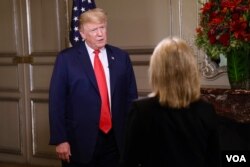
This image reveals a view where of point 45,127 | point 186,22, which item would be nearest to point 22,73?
point 45,127

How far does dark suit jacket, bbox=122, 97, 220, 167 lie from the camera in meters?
1.69

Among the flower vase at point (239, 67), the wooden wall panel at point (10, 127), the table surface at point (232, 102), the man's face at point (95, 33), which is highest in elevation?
the man's face at point (95, 33)

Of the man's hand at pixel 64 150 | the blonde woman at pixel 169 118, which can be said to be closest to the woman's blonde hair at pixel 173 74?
the blonde woman at pixel 169 118

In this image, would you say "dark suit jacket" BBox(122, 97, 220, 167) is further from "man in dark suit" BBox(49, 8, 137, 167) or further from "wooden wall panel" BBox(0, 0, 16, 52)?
"wooden wall panel" BBox(0, 0, 16, 52)

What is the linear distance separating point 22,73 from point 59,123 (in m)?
2.29

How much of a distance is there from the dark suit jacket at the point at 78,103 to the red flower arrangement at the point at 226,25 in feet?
2.33

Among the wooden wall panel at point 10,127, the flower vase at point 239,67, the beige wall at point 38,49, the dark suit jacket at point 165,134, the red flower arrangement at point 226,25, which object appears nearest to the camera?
the dark suit jacket at point 165,134

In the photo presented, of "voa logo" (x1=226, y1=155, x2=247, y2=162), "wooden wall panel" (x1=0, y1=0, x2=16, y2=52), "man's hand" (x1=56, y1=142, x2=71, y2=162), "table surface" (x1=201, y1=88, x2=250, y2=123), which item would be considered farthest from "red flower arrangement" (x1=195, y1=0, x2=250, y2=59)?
"wooden wall panel" (x1=0, y1=0, x2=16, y2=52)

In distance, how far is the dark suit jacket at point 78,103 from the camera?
8.18ft

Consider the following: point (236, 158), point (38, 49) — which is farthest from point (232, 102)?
point (38, 49)

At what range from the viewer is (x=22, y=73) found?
4.66 m

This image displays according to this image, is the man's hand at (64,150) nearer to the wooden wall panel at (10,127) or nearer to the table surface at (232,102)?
the table surface at (232,102)

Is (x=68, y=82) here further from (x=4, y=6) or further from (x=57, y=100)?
(x=4, y=6)

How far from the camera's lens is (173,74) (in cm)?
169
